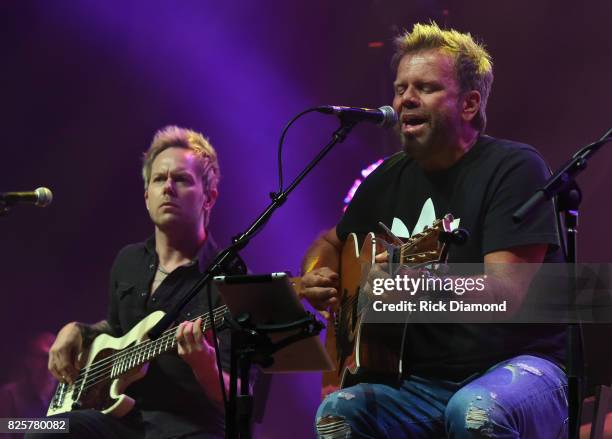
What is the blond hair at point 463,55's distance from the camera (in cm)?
352

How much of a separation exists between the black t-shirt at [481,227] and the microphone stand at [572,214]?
1.58ft

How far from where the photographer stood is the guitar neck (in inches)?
155

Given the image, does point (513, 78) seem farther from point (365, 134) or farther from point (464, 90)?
point (464, 90)

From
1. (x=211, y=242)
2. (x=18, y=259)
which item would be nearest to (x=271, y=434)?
(x=211, y=242)

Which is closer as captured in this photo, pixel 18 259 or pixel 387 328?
pixel 387 328

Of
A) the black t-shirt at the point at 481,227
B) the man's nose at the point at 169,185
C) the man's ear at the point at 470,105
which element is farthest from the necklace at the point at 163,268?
the man's ear at the point at 470,105

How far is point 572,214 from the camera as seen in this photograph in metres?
2.44

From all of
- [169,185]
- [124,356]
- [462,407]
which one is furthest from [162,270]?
[462,407]

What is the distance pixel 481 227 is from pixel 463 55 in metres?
0.85

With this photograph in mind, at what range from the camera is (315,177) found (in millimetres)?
5930

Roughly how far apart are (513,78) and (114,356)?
297 centimetres

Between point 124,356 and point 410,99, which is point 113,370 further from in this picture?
point 410,99

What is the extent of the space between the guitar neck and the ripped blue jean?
1.01 metres

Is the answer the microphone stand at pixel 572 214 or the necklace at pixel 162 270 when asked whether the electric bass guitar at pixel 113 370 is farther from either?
the microphone stand at pixel 572 214
